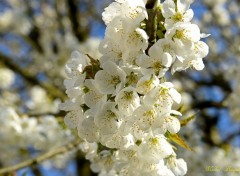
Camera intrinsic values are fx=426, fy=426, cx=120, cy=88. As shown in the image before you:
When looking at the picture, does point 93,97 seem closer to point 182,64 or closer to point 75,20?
point 182,64

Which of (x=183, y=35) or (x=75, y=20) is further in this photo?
(x=75, y=20)

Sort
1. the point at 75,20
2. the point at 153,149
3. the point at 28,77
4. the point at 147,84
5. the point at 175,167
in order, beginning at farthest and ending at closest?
1. the point at 75,20
2. the point at 28,77
3. the point at 175,167
4. the point at 153,149
5. the point at 147,84

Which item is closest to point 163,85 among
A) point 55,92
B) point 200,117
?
point 55,92

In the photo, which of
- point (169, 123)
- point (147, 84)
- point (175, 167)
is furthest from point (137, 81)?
point (175, 167)

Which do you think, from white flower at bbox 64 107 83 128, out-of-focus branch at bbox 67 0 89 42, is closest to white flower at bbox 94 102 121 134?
white flower at bbox 64 107 83 128

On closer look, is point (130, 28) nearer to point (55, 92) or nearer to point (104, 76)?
point (104, 76)

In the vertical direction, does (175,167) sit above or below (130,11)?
below

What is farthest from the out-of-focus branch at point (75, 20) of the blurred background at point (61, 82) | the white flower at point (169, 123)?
the white flower at point (169, 123)

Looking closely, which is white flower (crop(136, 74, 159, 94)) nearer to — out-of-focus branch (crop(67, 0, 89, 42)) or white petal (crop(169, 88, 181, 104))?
white petal (crop(169, 88, 181, 104))
